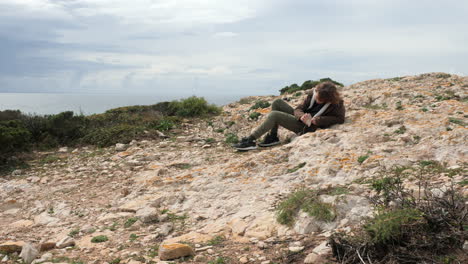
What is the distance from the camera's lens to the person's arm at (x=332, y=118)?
7387 mm

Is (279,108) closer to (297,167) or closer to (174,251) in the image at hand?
(297,167)

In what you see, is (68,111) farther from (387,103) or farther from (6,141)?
(387,103)

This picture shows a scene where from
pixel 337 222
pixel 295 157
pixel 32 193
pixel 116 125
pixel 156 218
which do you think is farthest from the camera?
pixel 116 125

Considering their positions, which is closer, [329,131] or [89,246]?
[89,246]

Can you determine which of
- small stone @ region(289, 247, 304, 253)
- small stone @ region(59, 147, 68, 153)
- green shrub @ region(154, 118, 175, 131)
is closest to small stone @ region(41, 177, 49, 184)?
small stone @ region(59, 147, 68, 153)

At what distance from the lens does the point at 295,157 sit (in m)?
6.20

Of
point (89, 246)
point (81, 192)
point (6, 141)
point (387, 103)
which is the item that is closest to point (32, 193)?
point (81, 192)

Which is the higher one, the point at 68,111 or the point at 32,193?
the point at 68,111

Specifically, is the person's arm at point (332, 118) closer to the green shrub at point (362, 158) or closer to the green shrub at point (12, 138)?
the green shrub at point (362, 158)

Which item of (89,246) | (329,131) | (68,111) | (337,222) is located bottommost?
(89,246)

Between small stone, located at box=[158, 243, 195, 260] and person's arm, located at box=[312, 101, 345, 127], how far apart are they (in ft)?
15.1

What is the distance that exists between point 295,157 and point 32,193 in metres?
5.15

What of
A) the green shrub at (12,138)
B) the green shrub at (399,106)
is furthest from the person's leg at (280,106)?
the green shrub at (12,138)

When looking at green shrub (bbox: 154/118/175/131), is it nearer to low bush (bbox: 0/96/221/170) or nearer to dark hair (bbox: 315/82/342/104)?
low bush (bbox: 0/96/221/170)
